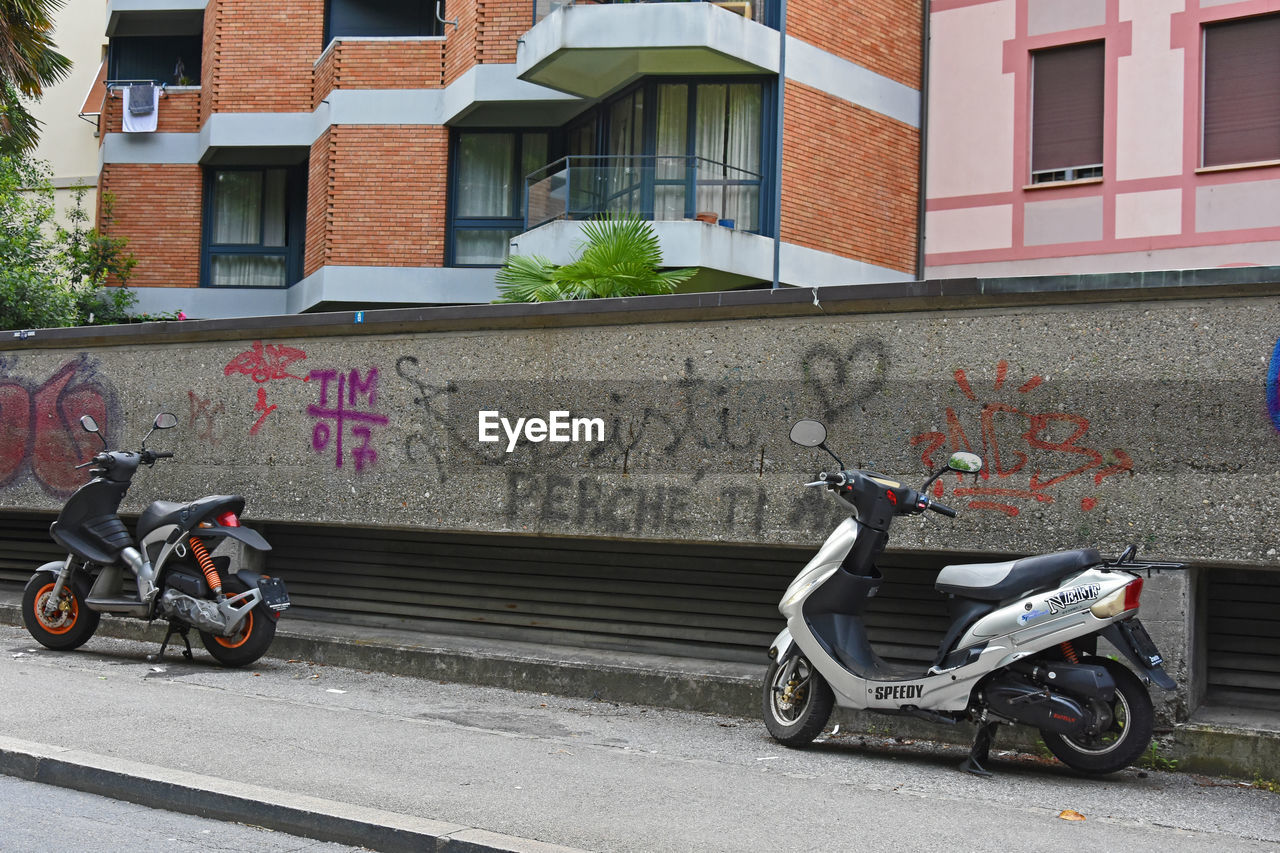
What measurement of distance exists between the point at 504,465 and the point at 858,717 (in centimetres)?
305

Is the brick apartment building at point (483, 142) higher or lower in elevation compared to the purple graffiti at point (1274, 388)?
higher

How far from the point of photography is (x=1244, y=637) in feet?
21.2

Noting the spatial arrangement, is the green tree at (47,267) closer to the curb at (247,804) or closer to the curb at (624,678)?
the curb at (624,678)

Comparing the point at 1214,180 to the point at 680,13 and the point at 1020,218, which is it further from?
the point at 680,13

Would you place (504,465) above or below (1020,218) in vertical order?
below

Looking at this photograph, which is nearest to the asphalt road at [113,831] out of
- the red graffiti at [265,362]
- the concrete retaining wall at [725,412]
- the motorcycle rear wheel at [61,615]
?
the concrete retaining wall at [725,412]

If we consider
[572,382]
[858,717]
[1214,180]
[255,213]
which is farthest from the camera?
[255,213]

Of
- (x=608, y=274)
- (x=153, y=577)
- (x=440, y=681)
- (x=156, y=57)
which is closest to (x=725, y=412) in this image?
(x=440, y=681)

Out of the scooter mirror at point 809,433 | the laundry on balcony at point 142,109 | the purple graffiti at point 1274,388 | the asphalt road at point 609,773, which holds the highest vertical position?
the laundry on balcony at point 142,109

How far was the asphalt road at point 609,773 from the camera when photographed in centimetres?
473

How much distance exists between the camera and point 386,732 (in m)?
6.44

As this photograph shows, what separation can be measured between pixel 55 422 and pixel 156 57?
1811cm

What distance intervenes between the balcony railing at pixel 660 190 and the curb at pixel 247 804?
39.6 ft

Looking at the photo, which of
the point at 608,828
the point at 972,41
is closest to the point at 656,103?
the point at 972,41
